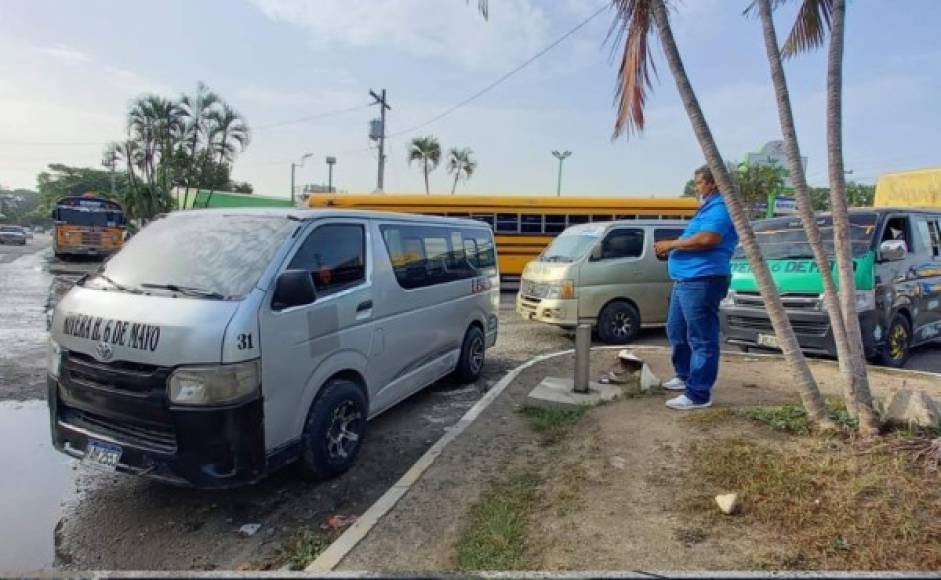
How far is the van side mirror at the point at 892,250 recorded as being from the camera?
6.48 metres

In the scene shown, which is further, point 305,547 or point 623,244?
point 623,244

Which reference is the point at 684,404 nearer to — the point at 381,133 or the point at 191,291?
the point at 191,291

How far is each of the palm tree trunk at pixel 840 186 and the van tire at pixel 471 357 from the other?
12.1 ft

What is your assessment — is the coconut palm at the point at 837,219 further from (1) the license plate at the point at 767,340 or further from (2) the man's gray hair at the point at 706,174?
(1) the license plate at the point at 767,340

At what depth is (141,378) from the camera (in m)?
3.25

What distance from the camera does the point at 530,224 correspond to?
15.7 meters

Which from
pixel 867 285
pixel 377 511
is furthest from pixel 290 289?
pixel 867 285

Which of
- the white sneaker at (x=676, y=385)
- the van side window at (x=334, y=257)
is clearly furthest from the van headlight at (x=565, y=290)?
the van side window at (x=334, y=257)

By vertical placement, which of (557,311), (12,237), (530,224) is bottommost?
(557,311)

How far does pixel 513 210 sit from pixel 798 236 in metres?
Result: 9.03

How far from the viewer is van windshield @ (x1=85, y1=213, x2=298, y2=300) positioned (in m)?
3.59

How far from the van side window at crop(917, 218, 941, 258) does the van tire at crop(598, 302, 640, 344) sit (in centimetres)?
378

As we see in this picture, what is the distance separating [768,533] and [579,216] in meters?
13.0

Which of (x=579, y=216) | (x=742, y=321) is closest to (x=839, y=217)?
(x=742, y=321)
